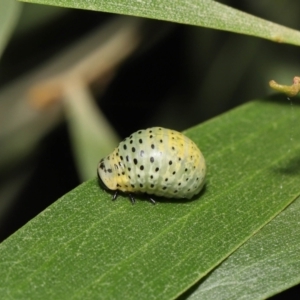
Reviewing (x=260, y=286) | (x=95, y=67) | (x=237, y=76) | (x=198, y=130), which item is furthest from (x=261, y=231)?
(x=237, y=76)

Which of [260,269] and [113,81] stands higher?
[260,269]

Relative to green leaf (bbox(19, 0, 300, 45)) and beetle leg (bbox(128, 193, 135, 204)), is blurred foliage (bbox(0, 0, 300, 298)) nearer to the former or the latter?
beetle leg (bbox(128, 193, 135, 204))

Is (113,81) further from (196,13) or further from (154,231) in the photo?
(154,231)

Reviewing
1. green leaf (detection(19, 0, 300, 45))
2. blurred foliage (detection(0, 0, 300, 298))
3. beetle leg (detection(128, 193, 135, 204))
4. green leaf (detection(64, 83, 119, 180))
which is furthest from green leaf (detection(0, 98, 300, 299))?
blurred foliage (detection(0, 0, 300, 298))

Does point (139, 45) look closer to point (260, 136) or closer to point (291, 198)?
point (260, 136)

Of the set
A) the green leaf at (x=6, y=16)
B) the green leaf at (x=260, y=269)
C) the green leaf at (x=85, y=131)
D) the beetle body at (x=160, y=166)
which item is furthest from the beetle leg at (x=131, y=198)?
the green leaf at (x=6, y=16)

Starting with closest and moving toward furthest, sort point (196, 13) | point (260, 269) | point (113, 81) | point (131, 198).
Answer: point (260, 269), point (196, 13), point (131, 198), point (113, 81)

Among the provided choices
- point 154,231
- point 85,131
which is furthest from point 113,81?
point 154,231

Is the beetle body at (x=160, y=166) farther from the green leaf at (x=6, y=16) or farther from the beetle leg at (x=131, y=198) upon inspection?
the green leaf at (x=6, y=16)
